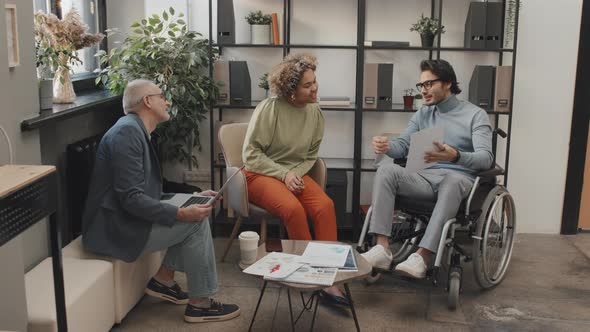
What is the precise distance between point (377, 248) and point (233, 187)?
86 centimetres

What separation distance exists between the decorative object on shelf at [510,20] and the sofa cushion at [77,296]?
9.01 ft

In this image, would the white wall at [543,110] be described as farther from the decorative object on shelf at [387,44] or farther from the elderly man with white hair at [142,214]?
the elderly man with white hair at [142,214]

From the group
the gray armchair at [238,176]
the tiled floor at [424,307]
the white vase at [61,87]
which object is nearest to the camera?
the tiled floor at [424,307]

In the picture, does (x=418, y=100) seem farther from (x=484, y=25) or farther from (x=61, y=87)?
(x=61, y=87)

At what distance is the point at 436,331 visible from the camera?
125 inches

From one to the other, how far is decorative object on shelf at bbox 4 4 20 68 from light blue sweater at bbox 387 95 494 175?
1.90 meters

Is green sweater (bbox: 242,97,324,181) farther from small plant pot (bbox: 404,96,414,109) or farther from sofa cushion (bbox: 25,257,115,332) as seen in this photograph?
sofa cushion (bbox: 25,257,115,332)

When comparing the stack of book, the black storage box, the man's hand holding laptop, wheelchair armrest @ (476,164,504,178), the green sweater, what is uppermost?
the stack of book

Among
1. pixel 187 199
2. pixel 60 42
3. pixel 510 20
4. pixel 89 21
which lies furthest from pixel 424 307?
pixel 89 21

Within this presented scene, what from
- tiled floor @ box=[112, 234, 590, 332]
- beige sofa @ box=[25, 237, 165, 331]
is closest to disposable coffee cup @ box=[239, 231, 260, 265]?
tiled floor @ box=[112, 234, 590, 332]

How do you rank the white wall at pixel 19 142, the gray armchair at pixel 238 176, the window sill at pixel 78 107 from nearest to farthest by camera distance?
1. the white wall at pixel 19 142
2. the window sill at pixel 78 107
3. the gray armchair at pixel 238 176

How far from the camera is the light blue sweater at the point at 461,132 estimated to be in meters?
3.51

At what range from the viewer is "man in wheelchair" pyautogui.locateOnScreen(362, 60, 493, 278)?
339 cm

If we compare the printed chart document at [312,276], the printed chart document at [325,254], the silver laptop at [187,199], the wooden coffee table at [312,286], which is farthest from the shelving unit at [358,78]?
the printed chart document at [312,276]
